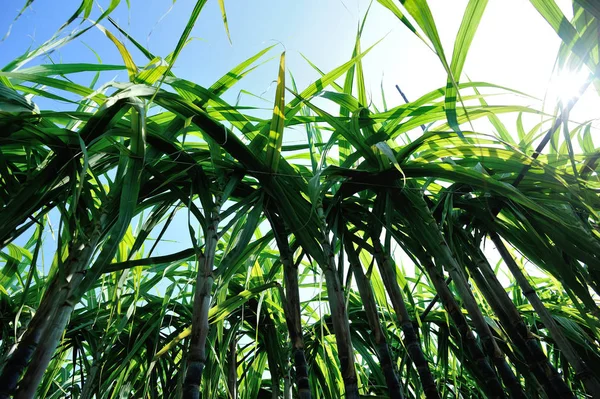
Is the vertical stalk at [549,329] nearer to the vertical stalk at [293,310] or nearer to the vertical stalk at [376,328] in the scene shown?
the vertical stalk at [376,328]

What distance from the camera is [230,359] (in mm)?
1485

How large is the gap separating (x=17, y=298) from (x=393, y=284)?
142cm

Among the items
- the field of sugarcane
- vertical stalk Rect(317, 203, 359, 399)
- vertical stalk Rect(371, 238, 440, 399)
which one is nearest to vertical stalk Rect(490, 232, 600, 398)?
the field of sugarcane

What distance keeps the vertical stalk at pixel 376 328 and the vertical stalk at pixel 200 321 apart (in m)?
0.38

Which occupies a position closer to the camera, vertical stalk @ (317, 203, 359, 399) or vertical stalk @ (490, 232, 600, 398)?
vertical stalk @ (317, 203, 359, 399)

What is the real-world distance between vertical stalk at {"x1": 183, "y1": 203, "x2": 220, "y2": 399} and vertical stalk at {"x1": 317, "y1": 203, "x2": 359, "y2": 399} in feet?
0.82

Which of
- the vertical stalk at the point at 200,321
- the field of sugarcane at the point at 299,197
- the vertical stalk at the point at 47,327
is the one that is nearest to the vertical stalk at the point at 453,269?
the field of sugarcane at the point at 299,197

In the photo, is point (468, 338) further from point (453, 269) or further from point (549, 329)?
point (549, 329)

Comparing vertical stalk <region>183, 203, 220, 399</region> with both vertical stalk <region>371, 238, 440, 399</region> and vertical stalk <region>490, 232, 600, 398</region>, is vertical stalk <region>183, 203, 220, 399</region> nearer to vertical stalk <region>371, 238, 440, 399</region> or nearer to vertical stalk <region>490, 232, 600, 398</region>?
vertical stalk <region>371, 238, 440, 399</region>

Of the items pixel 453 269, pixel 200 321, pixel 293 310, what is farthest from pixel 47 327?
pixel 453 269

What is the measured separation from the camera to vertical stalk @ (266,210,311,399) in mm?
846

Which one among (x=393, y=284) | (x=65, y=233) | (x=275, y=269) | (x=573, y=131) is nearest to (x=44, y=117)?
(x=65, y=233)

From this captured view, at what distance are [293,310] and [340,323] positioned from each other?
12cm

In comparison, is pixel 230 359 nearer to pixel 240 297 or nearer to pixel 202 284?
pixel 240 297
